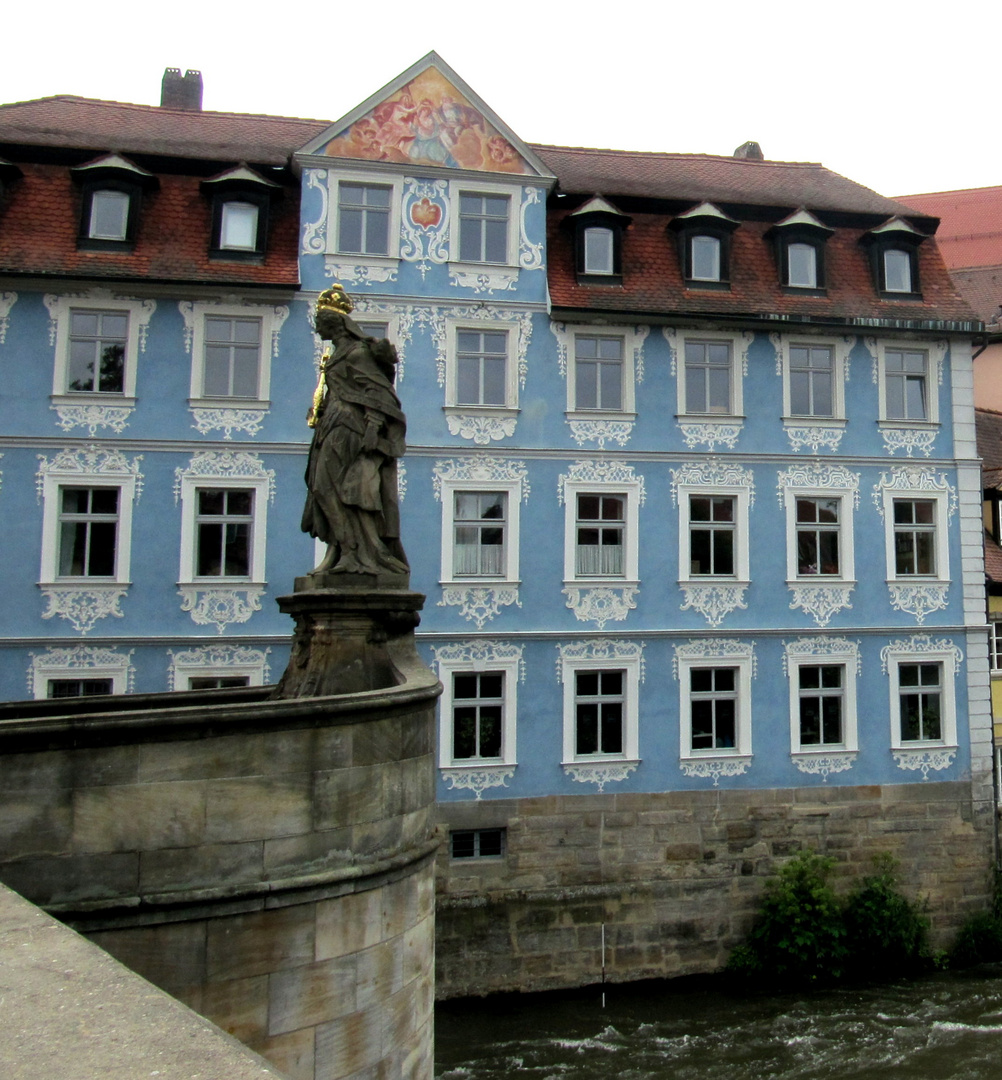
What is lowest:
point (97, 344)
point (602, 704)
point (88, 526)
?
point (602, 704)

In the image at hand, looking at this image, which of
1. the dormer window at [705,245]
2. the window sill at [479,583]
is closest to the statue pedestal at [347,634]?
the window sill at [479,583]

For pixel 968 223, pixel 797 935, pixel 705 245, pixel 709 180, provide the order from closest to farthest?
1. pixel 797 935
2. pixel 705 245
3. pixel 709 180
4. pixel 968 223

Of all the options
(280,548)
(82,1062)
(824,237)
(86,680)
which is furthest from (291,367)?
(82,1062)

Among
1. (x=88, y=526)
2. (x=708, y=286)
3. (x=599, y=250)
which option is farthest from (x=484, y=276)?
(x=88, y=526)

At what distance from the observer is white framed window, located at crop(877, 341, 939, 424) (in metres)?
17.6

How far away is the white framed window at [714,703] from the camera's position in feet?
53.9

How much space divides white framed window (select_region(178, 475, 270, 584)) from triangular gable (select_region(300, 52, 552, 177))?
5.58 metres

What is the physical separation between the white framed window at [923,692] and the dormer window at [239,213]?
1234 centimetres

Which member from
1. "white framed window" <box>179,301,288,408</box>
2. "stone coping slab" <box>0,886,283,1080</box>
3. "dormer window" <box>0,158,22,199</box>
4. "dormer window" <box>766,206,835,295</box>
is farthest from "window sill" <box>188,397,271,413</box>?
"stone coping slab" <box>0,886,283,1080</box>

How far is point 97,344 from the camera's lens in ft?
50.3

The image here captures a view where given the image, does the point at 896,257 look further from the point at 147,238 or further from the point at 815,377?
the point at 147,238

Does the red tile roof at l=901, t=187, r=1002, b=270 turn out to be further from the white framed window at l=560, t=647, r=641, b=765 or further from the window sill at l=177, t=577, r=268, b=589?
the window sill at l=177, t=577, r=268, b=589

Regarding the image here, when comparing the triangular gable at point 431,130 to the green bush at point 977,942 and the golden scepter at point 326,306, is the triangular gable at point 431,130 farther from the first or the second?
the green bush at point 977,942

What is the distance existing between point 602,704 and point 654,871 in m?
2.69
